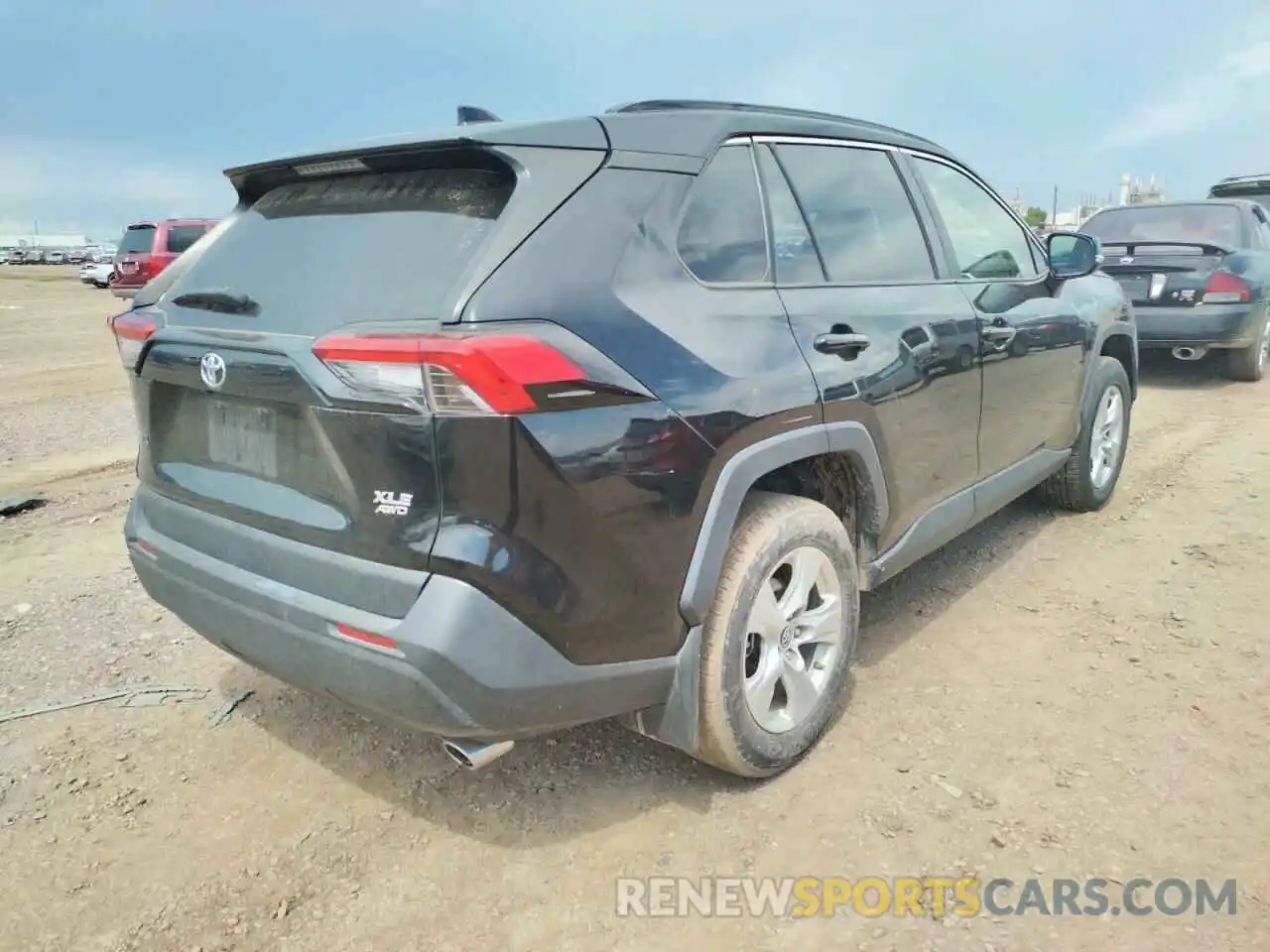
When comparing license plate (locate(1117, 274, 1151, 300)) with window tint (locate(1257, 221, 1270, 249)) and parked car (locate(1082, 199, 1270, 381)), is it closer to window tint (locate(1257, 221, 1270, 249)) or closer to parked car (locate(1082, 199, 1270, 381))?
parked car (locate(1082, 199, 1270, 381))

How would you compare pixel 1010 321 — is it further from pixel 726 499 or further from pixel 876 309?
pixel 726 499

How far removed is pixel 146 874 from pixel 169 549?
828mm

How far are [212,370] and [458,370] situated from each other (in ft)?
2.65

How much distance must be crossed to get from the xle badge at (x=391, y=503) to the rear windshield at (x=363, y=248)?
0.38m

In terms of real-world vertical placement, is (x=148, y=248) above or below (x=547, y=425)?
above

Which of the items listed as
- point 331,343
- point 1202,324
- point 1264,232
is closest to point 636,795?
point 331,343

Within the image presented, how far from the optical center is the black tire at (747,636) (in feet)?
7.89

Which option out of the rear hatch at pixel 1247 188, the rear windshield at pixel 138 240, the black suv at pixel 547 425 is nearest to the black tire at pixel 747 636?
the black suv at pixel 547 425

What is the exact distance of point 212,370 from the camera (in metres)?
2.32

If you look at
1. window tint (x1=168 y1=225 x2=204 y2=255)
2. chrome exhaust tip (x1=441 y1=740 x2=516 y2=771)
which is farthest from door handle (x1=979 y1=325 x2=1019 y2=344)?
window tint (x1=168 y1=225 x2=204 y2=255)

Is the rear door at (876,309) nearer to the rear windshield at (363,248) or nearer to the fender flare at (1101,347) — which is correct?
the rear windshield at (363,248)

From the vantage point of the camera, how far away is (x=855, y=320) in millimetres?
2826

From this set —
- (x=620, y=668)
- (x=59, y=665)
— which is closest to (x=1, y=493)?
(x=59, y=665)

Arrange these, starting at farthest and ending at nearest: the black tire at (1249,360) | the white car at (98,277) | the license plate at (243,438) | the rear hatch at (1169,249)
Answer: the white car at (98,277)
the black tire at (1249,360)
the rear hatch at (1169,249)
the license plate at (243,438)
